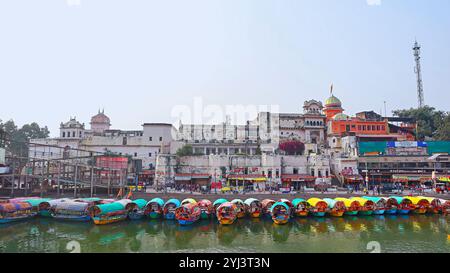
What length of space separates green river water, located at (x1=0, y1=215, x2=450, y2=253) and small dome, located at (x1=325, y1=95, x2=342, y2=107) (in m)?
39.0

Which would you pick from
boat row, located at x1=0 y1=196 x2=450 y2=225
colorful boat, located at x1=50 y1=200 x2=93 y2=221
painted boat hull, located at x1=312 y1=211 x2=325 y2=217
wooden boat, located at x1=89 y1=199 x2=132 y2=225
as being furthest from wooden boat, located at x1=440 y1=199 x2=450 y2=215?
colorful boat, located at x1=50 y1=200 x2=93 y2=221

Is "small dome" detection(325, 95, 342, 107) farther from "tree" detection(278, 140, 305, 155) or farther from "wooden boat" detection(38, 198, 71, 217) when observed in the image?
"wooden boat" detection(38, 198, 71, 217)

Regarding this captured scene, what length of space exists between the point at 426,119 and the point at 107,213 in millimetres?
69592

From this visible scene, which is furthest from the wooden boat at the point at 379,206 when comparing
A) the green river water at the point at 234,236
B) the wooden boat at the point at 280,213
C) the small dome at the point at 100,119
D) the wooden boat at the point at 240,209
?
the small dome at the point at 100,119

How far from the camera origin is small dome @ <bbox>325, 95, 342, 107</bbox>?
60.4 m

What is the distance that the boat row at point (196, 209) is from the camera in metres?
22.0

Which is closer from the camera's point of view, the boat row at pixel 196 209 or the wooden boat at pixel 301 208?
the boat row at pixel 196 209

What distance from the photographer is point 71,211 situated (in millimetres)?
22578

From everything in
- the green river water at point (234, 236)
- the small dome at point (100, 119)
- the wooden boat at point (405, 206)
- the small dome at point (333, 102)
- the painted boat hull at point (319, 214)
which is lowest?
the green river water at point (234, 236)

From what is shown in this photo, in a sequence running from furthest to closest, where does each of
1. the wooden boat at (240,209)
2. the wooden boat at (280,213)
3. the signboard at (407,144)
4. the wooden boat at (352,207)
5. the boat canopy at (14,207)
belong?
the signboard at (407,144) → the wooden boat at (352,207) → the wooden boat at (240,209) → the wooden boat at (280,213) → the boat canopy at (14,207)

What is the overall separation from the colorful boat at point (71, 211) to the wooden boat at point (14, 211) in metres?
1.74

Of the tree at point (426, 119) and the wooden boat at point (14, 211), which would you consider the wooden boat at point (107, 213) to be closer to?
the wooden boat at point (14, 211)

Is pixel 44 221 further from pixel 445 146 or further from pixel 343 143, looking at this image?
pixel 445 146

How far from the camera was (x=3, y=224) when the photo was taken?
831 inches
